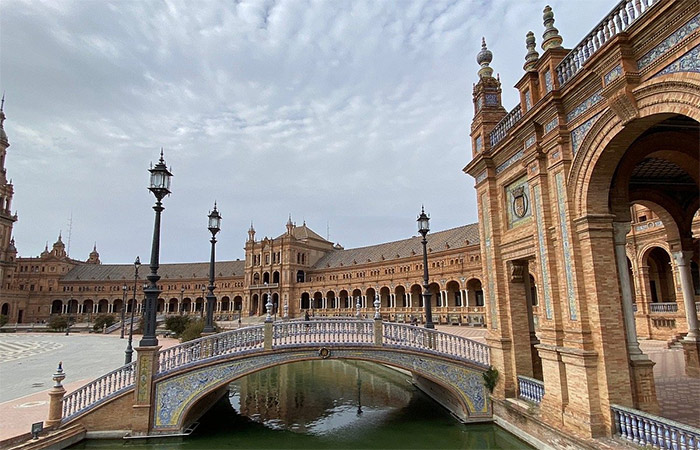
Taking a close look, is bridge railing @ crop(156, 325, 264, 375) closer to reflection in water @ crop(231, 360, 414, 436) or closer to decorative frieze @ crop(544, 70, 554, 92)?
reflection in water @ crop(231, 360, 414, 436)

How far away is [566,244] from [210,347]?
9755mm

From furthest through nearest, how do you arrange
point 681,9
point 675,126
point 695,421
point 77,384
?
point 77,384 → point 675,126 → point 695,421 → point 681,9

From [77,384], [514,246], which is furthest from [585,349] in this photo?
[77,384]

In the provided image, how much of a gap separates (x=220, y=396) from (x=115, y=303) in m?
74.6

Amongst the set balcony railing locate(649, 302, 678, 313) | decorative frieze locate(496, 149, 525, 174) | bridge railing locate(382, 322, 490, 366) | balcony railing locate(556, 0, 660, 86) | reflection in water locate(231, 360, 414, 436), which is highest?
balcony railing locate(556, 0, 660, 86)

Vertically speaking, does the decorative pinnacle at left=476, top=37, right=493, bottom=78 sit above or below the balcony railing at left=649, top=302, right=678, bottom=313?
above

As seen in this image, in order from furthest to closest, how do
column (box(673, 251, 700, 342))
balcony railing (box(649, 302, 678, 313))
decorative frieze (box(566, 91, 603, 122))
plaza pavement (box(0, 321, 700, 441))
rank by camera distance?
1. balcony railing (box(649, 302, 678, 313))
2. column (box(673, 251, 700, 342))
3. plaza pavement (box(0, 321, 700, 441))
4. decorative frieze (box(566, 91, 603, 122))

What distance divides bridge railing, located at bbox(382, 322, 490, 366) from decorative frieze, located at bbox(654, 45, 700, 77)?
27.9 ft

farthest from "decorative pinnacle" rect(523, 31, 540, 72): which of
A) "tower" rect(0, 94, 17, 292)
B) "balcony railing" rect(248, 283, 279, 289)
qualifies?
"tower" rect(0, 94, 17, 292)

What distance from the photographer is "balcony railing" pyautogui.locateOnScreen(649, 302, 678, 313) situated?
65.3 ft

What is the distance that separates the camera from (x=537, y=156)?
9391 millimetres

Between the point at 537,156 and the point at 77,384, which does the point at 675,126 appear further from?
the point at 77,384

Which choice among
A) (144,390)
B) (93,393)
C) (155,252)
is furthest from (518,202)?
(93,393)

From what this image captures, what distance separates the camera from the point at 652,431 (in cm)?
655
